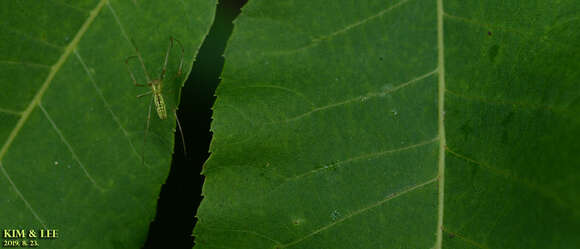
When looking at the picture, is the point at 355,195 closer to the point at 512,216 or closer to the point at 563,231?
the point at 512,216

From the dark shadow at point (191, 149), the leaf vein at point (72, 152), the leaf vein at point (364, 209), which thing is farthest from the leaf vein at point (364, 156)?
the dark shadow at point (191, 149)

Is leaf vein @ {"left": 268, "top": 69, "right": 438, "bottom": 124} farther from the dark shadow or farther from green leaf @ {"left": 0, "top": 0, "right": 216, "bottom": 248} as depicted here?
the dark shadow

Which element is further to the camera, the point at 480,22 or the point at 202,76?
the point at 202,76

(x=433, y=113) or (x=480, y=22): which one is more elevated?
(x=480, y=22)

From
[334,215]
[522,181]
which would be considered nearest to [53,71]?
[334,215]

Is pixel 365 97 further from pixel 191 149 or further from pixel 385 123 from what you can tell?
pixel 191 149

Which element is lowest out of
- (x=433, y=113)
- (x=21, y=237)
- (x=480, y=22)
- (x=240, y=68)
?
(x=21, y=237)

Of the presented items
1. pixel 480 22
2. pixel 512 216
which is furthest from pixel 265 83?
pixel 512 216

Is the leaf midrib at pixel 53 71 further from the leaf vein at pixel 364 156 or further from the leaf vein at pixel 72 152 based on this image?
the leaf vein at pixel 364 156
